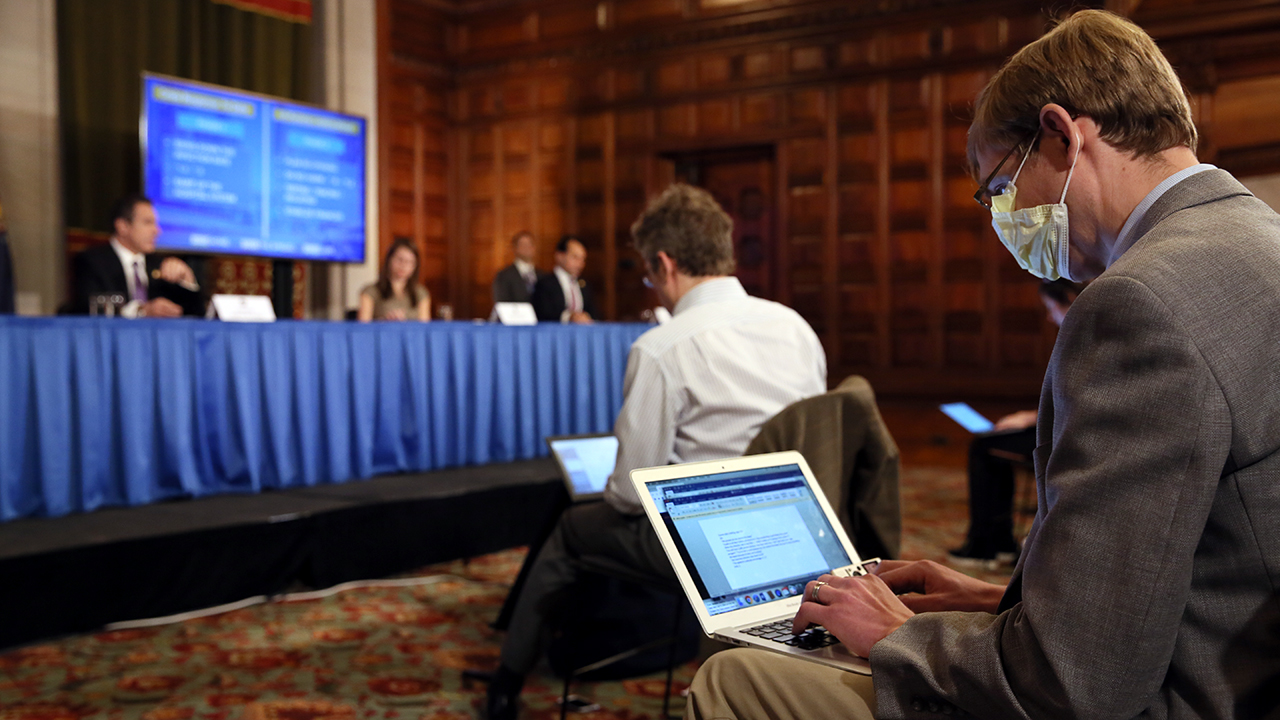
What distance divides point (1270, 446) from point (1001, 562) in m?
3.31

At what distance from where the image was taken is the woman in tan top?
5.54m

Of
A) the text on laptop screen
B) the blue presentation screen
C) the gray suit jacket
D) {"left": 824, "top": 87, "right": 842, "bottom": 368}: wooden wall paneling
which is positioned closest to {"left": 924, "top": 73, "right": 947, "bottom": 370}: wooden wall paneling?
{"left": 824, "top": 87, "right": 842, "bottom": 368}: wooden wall paneling

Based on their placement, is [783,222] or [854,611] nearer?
[854,611]

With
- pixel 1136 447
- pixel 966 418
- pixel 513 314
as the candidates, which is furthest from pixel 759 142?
pixel 1136 447

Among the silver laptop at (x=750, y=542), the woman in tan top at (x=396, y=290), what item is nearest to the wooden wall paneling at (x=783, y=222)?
the woman in tan top at (x=396, y=290)

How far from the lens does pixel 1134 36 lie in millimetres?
896

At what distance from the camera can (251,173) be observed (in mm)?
5953

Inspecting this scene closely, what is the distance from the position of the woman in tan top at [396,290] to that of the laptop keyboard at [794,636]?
182 inches

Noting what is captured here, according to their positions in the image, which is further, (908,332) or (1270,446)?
(908,332)

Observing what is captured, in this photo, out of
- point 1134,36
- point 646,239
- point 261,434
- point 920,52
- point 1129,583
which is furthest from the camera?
point 920,52

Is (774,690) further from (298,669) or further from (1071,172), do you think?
(298,669)

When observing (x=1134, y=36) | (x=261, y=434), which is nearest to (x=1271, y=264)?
(x=1134, y=36)

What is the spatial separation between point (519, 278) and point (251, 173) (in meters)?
2.05

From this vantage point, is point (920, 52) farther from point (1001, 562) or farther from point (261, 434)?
point (261, 434)
